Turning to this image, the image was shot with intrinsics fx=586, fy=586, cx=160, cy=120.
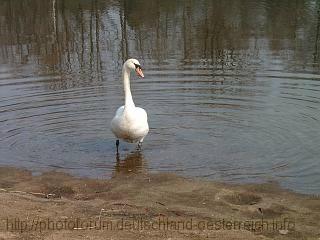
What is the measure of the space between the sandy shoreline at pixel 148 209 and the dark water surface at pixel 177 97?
706 millimetres

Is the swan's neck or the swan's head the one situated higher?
the swan's head

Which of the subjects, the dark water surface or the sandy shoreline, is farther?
the dark water surface

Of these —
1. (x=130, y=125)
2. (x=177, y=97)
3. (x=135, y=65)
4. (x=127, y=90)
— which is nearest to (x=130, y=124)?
(x=130, y=125)

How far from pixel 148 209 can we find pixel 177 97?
7899 millimetres

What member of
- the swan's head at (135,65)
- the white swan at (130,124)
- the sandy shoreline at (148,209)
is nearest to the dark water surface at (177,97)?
the white swan at (130,124)

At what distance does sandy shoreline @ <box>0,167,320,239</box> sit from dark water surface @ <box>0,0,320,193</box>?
0.71 metres

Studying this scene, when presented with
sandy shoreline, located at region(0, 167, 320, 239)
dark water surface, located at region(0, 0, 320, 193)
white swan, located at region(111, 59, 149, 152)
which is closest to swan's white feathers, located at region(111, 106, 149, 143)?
white swan, located at region(111, 59, 149, 152)

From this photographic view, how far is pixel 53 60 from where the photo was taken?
73.9ft

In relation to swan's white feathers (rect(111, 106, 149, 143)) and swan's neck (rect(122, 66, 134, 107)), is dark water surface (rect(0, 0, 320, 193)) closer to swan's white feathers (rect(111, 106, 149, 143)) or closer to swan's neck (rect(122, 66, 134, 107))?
swan's white feathers (rect(111, 106, 149, 143))

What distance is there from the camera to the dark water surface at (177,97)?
1142cm

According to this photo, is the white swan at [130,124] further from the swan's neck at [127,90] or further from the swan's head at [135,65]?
the swan's head at [135,65]

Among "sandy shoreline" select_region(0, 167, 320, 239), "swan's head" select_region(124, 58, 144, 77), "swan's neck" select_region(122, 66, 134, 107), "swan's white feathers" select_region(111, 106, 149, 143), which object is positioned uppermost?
"swan's head" select_region(124, 58, 144, 77)

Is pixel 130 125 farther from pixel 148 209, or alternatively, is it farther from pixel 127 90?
pixel 148 209

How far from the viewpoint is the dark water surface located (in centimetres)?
1142
